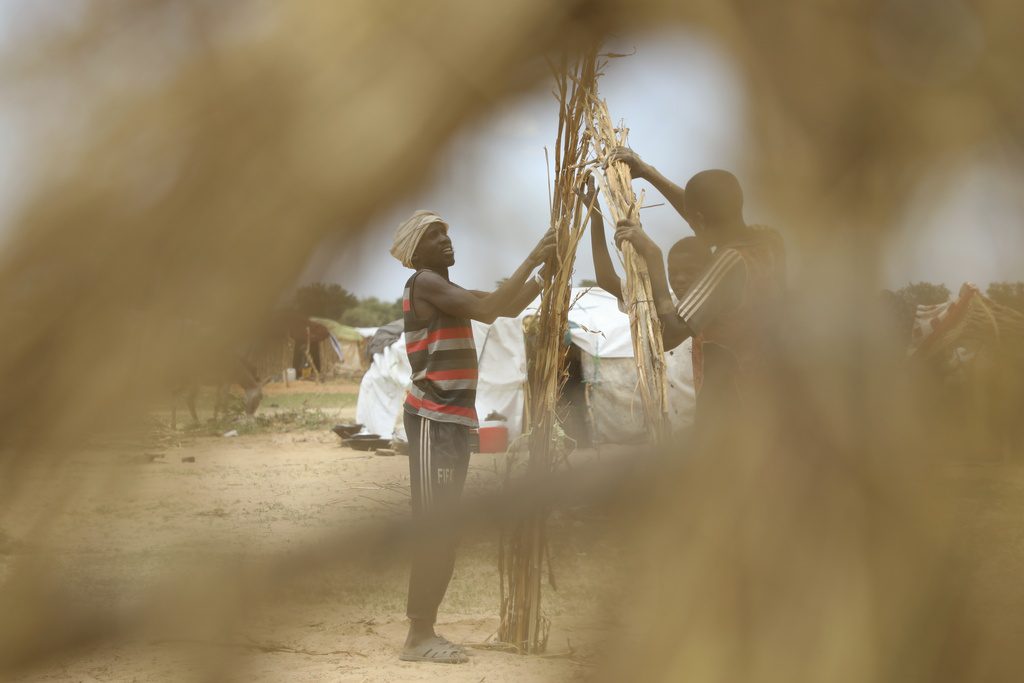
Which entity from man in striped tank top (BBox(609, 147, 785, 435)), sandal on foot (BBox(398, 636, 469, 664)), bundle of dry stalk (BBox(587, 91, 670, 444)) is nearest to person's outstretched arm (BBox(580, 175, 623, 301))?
bundle of dry stalk (BBox(587, 91, 670, 444))

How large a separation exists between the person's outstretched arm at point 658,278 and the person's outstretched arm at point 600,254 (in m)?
0.18

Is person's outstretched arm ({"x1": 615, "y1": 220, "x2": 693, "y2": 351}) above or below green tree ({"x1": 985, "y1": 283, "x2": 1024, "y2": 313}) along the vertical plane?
above

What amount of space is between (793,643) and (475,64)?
1.21 feet

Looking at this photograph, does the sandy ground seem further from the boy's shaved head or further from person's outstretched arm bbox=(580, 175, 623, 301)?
person's outstretched arm bbox=(580, 175, 623, 301)

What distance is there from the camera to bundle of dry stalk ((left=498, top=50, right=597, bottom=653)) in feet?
5.61

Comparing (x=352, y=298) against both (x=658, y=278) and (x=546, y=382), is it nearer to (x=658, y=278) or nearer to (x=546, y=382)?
(x=658, y=278)

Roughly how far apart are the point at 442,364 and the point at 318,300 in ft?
7.72

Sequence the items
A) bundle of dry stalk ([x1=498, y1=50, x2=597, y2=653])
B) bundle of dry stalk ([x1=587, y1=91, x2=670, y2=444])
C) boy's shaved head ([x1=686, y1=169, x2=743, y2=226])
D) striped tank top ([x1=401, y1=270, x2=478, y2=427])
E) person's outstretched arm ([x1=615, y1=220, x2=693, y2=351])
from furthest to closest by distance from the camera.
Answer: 1. striped tank top ([x1=401, y1=270, x2=478, y2=427])
2. bundle of dry stalk ([x1=498, y1=50, x2=597, y2=653])
3. bundle of dry stalk ([x1=587, y1=91, x2=670, y2=444])
4. person's outstretched arm ([x1=615, y1=220, x2=693, y2=351])
5. boy's shaved head ([x1=686, y1=169, x2=743, y2=226])

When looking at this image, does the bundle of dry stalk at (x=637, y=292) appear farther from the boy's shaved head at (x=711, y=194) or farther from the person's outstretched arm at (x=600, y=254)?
the boy's shaved head at (x=711, y=194)

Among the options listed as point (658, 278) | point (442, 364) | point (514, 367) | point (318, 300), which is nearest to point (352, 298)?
point (318, 300)

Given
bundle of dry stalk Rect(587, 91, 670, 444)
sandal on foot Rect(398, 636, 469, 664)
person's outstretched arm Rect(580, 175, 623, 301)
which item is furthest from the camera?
sandal on foot Rect(398, 636, 469, 664)

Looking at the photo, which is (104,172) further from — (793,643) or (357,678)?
(357,678)

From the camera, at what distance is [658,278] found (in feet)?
2.28

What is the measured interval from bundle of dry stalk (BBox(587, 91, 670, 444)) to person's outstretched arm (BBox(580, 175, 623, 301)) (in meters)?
0.02
